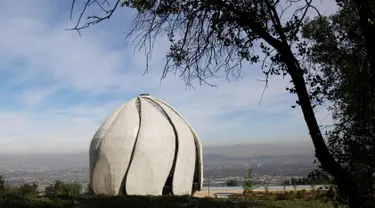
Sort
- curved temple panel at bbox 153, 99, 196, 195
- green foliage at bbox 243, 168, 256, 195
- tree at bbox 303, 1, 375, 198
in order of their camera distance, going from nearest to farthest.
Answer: tree at bbox 303, 1, 375, 198, curved temple panel at bbox 153, 99, 196, 195, green foliage at bbox 243, 168, 256, 195

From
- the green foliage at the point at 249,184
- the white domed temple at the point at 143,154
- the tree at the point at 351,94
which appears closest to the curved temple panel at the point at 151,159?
the white domed temple at the point at 143,154

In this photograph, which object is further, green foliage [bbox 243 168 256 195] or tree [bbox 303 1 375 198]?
green foliage [bbox 243 168 256 195]

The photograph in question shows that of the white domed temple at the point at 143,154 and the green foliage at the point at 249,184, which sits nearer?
the white domed temple at the point at 143,154

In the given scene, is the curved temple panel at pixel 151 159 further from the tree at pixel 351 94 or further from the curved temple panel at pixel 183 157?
the tree at pixel 351 94

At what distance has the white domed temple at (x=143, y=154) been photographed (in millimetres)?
18062

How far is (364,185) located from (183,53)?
342cm

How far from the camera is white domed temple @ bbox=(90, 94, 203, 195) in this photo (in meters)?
18.1

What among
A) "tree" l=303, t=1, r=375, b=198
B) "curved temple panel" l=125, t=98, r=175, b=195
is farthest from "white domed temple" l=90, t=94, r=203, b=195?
"tree" l=303, t=1, r=375, b=198

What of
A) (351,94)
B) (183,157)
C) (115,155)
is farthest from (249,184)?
(351,94)

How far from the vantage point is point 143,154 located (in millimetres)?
18031

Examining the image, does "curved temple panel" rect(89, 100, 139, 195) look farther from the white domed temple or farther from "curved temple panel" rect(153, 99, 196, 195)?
"curved temple panel" rect(153, 99, 196, 195)

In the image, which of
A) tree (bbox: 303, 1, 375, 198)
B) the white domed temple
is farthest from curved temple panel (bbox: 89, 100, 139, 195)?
tree (bbox: 303, 1, 375, 198)

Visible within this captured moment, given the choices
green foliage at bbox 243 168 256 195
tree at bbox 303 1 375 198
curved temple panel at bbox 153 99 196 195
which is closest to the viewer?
tree at bbox 303 1 375 198

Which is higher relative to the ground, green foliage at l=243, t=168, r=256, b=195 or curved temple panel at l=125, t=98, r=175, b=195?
curved temple panel at l=125, t=98, r=175, b=195
